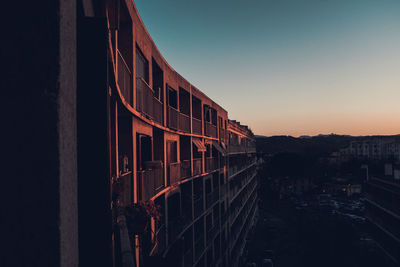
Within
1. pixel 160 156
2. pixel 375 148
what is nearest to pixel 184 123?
pixel 160 156

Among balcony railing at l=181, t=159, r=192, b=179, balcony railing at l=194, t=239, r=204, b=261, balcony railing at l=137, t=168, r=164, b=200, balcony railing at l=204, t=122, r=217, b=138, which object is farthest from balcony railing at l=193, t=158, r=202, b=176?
balcony railing at l=137, t=168, r=164, b=200

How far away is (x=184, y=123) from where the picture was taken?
1858 cm

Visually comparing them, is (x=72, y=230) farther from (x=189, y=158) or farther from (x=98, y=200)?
(x=189, y=158)

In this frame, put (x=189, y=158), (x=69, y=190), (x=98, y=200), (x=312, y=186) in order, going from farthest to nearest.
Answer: (x=312, y=186) < (x=189, y=158) < (x=98, y=200) < (x=69, y=190)

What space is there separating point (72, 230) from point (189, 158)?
17171 millimetres

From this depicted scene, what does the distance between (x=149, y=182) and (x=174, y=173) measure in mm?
4528

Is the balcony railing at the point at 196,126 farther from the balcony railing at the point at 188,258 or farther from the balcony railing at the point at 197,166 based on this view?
the balcony railing at the point at 188,258

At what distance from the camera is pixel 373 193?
141 feet

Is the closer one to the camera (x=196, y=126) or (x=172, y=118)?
(x=172, y=118)

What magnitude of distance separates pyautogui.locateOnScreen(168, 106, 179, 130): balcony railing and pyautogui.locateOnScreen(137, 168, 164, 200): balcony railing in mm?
3121

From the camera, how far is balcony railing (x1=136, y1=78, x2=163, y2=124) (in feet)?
33.8

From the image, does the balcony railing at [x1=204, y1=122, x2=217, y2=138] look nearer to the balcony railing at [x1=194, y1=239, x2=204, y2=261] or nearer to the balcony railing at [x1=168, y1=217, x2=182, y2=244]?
the balcony railing at [x1=194, y1=239, x2=204, y2=261]
